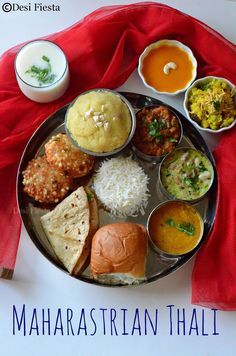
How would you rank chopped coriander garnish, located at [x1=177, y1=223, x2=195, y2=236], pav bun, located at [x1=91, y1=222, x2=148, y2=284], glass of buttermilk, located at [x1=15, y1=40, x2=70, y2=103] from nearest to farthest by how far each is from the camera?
pav bun, located at [x1=91, y1=222, x2=148, y2=284], chopped coriander garnish, located at [x1=177, y1=223, x2=195, y2=236], glass of buttermilk, located at [x1=15, y1=40, x2=70, y2=103]

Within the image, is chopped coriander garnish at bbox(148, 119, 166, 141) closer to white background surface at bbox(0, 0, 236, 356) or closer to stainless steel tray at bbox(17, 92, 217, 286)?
stainless steel tray at bbox(17, 92, 217, 286)

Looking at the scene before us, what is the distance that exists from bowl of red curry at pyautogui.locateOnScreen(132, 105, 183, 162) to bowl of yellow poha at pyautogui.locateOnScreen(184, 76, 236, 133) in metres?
0.10

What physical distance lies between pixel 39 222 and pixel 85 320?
48 centimetres

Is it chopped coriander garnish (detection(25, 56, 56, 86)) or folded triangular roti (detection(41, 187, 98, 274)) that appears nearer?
folded triangular roti (detection(41, 187, 98, 274))

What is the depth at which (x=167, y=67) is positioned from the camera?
8.17ft

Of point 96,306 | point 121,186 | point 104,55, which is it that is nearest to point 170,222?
point 121,186

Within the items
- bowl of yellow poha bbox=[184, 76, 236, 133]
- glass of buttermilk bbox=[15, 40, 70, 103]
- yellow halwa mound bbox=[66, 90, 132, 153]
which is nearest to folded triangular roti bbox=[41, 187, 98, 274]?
yellow halwa mound bbox=[66, 90, 132, 153]

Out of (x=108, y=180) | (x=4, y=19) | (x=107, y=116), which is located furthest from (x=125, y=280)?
(x=4, y=19)

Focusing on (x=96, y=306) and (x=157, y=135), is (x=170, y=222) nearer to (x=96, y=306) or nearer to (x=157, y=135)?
(x=157, y=135)

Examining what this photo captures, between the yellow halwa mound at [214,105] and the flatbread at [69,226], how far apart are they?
2.11 ft

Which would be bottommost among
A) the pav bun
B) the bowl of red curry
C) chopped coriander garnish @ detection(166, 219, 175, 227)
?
the pav bun

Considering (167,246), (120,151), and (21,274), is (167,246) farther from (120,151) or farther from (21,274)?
(21,274)

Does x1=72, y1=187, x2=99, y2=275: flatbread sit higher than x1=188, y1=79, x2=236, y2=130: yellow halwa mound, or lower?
lower

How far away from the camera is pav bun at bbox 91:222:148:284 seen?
2178mm
